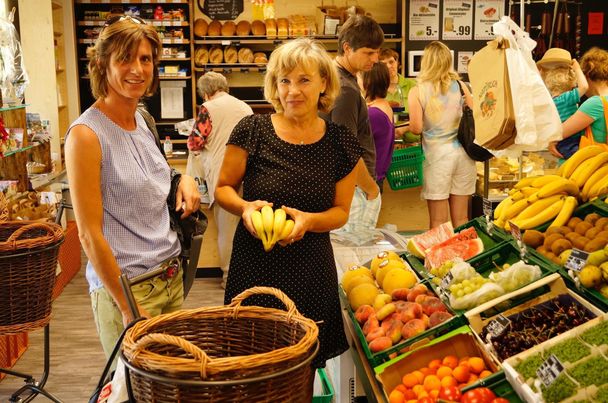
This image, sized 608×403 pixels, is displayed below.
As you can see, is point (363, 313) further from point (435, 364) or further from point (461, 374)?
point (461, 374)

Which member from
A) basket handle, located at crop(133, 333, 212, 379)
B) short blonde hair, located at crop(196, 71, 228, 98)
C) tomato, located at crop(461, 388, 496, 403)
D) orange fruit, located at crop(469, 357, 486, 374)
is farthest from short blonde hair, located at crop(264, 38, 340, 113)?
short blonde hair, located at crop(196, 71, 228, 98)

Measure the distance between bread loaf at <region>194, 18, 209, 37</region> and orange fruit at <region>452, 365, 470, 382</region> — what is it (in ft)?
24.5

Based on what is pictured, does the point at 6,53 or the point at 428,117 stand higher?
the point at 6,53

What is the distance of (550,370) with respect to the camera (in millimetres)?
2055

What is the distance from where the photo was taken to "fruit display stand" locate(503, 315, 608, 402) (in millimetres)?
2035

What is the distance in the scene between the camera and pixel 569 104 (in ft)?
17.0

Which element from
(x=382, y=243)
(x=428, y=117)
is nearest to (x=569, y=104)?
(x=428, y=117)

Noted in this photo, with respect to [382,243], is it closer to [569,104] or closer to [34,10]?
[569,104]

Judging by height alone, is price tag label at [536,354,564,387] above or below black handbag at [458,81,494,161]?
below

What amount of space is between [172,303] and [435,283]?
1134 millimetres

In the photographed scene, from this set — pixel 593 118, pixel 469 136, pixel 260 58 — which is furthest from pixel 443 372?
pixel 260 58

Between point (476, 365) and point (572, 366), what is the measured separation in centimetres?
36

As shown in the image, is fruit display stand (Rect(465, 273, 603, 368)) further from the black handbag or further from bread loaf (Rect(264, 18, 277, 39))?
bread loaf (Rect(264, 18, 277, 39))

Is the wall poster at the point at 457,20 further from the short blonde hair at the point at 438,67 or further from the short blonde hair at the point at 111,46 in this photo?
the short blonde hair at the point at 111,46
